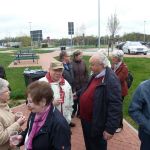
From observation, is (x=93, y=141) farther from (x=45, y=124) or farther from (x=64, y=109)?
(x=45, y=124)

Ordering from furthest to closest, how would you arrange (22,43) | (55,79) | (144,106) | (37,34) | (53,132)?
(22,43)
(37,34)
(55,79)
(144,106)
(53,132)

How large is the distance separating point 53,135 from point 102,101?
1495 mm

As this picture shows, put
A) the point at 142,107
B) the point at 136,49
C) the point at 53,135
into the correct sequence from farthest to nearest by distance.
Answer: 1. the point at 136,49
2. the point at 142,107
3. the point at 53,135

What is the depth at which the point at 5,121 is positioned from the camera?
151 inches

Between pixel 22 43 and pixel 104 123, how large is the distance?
264 ft

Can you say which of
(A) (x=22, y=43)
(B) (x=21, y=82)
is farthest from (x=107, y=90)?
(A) (x=22, y=43)

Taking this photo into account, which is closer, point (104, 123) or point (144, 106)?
point (144, 106)

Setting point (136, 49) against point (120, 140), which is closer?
point (120, 140)

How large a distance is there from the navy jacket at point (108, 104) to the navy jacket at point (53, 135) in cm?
138

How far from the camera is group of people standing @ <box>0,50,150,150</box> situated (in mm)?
3236

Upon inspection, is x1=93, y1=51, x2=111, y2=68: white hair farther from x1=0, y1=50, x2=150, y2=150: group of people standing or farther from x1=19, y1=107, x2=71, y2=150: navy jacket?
x1=19, y1=107, x2=71, y2=150: navy jacket

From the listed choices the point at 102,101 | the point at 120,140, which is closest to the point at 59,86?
the point at 102,101

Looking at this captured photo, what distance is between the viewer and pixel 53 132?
3.20 metres

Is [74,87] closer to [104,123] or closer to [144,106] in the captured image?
[104,123]
